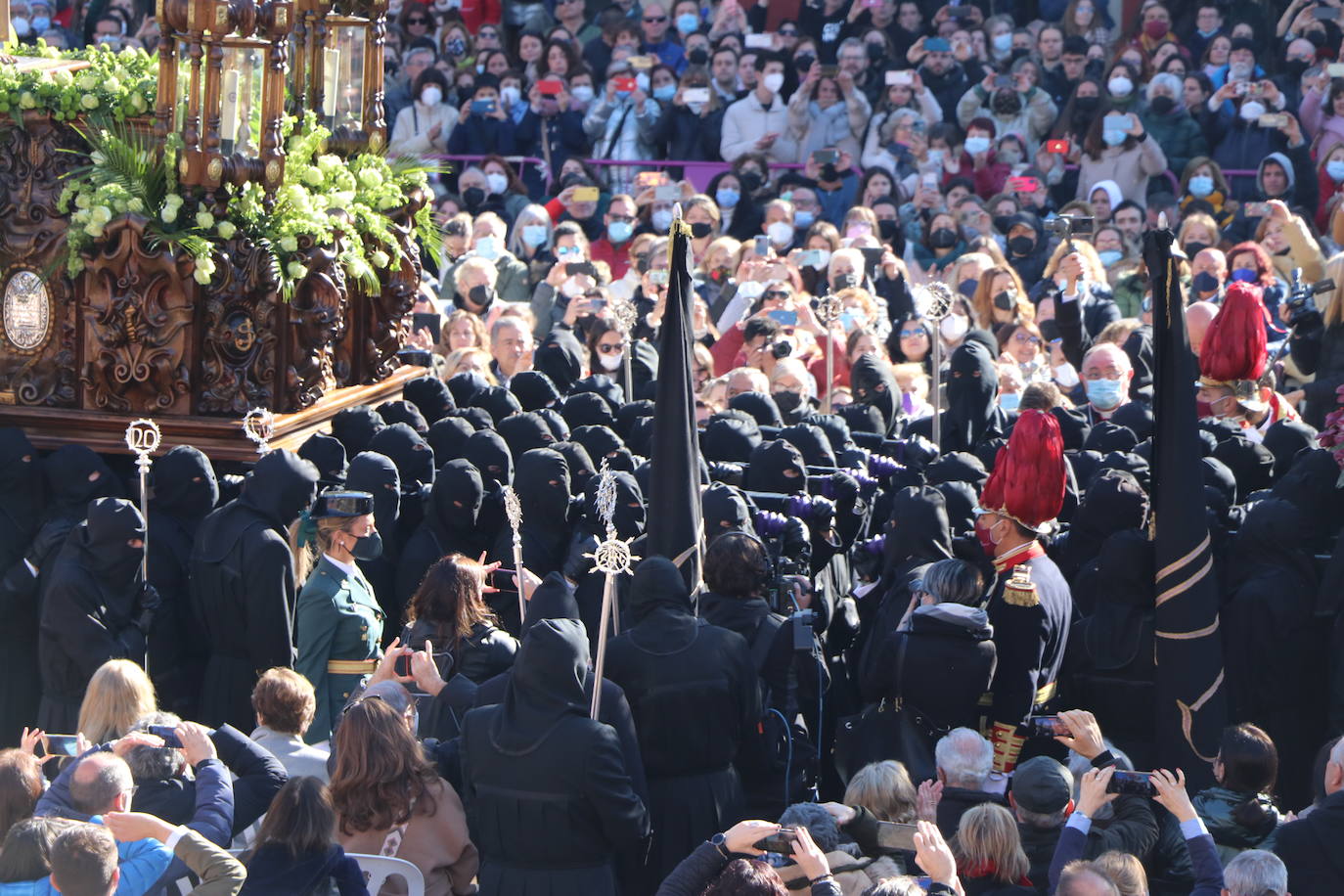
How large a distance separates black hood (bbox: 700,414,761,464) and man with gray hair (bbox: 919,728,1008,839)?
3.75m

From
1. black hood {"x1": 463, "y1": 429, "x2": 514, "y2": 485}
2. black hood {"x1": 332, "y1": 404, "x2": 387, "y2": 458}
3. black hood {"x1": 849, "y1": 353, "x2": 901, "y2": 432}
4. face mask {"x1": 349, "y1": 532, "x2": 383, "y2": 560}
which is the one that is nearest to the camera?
face mask {"x1": 349, "y1": 532, "x2": 383, "y2": 560}

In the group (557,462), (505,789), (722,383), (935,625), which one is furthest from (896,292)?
(505,789)

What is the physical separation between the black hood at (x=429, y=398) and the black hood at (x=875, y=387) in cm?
236

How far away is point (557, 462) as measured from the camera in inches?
387

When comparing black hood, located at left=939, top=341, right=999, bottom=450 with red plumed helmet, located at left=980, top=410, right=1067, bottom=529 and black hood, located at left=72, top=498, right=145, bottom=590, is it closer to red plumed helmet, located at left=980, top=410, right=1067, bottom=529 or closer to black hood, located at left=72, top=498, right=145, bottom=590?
red plumed helmet, located at left=980, top=410, right=1067, bottom=529

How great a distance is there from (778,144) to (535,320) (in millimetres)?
4716

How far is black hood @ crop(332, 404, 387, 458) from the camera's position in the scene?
35.4ft

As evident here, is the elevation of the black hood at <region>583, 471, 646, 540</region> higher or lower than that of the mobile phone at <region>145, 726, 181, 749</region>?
higher

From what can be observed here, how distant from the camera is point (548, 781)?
22.1 ft

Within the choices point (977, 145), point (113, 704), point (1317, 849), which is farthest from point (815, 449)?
point (977, 145)

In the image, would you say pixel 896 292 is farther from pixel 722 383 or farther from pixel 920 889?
pixel 920 889

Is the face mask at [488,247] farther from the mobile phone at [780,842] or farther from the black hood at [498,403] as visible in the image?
the mobile phone at [780,842]

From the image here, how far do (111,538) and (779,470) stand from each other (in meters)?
3.11

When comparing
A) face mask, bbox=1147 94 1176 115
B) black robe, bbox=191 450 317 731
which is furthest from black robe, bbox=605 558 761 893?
face mask, bbox=1147 94 1176 115
